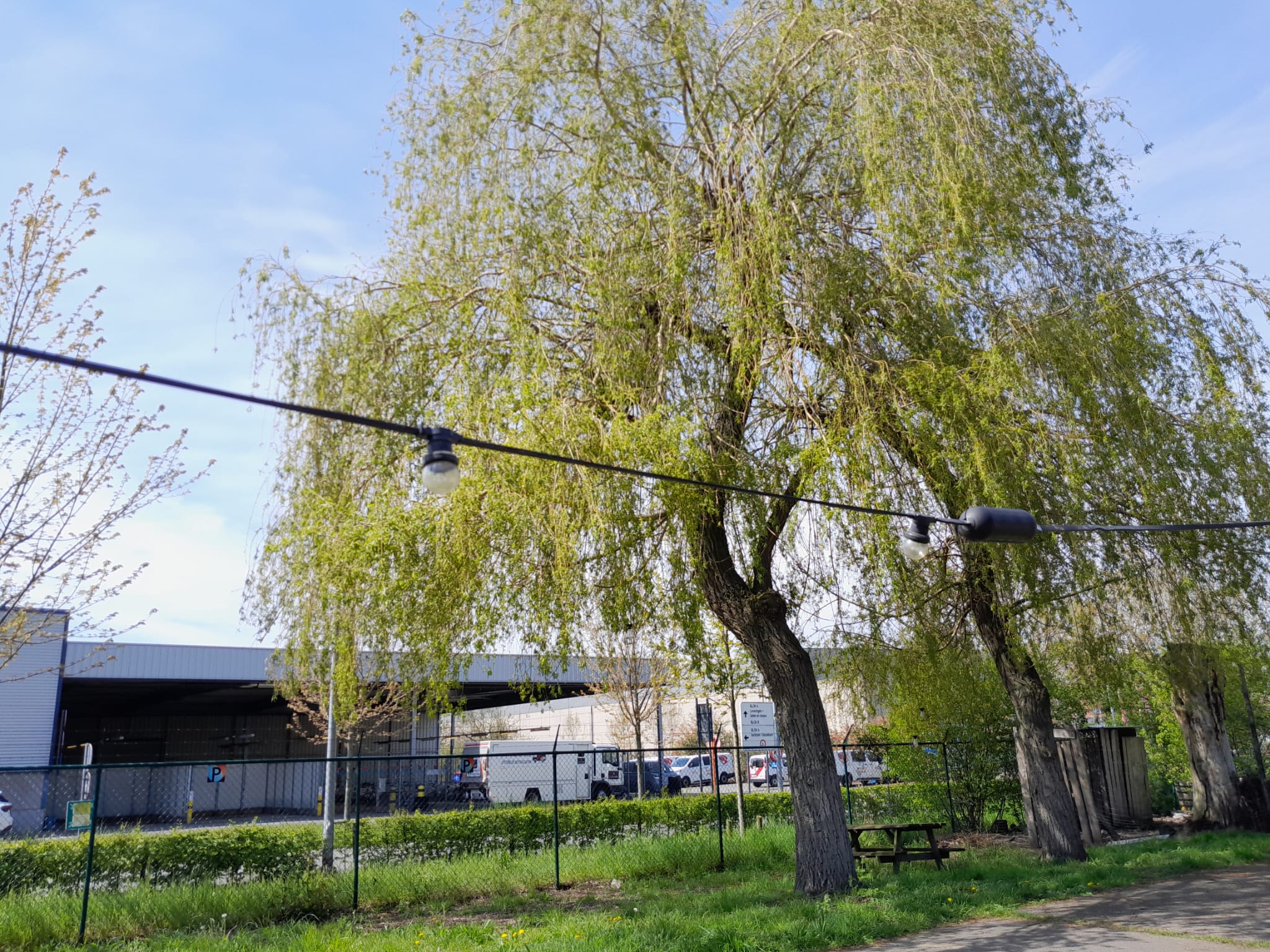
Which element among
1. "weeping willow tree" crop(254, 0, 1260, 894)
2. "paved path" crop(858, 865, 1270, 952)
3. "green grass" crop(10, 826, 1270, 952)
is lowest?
"paved path" crop(858, 865, 1270, 952)

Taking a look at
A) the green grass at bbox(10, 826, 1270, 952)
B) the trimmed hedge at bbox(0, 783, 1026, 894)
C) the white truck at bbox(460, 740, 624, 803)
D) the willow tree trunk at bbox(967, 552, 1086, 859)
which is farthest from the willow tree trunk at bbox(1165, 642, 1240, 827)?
the white truck at bbox(460, 740, 624, 803)

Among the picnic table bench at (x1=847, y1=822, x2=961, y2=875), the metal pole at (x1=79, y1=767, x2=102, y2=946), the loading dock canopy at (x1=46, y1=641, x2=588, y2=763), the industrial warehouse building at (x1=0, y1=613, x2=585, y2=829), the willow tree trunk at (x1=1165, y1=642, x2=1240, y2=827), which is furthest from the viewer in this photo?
the loading dock canopy at (x1=46, y1=641, x2=588, y2=763)

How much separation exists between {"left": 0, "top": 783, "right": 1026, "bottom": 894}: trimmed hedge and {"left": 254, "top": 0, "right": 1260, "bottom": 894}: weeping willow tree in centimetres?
426

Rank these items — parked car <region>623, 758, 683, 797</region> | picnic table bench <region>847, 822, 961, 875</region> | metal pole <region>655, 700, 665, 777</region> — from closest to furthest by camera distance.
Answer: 1. picnic table bench <region>847, 822, 961, 875</region>
2. metal pole <region>655, 700, 665, 777</region>
3. parked car <region>623, 758, 683, 797</region>

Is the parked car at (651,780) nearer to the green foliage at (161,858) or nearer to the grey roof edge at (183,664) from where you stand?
the grey roof edge at (183,664)

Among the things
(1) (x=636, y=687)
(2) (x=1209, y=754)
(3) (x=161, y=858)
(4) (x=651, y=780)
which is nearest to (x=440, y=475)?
(3) (x=161, y=858)

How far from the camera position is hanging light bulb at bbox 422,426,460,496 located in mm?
5445

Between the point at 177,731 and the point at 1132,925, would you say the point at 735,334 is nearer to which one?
the point at 1132,925

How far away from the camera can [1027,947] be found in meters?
8.43

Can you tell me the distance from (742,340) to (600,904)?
6.94 m

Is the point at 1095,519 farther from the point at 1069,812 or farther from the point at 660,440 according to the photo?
the point at 1069,812

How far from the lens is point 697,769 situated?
44.8 meters

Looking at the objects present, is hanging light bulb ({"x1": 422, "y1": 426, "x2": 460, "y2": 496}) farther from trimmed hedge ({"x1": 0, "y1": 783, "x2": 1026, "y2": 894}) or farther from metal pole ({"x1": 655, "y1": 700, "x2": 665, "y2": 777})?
metal pole ({"x1": 655, "y1": 700, "x2": 665, "y2": 777})

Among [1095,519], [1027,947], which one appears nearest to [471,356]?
Result: [1095,519]
